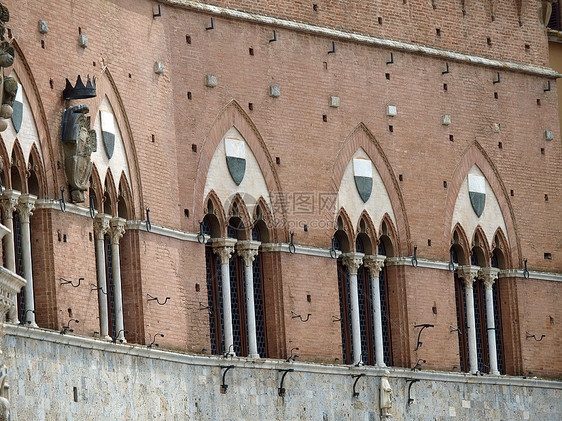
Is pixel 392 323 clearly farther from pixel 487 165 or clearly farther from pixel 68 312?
pixel 68 312

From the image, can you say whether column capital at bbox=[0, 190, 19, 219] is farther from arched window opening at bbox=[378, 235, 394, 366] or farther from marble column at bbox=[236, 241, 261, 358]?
arched window opening at bbox=[378, 235, 394, 366]

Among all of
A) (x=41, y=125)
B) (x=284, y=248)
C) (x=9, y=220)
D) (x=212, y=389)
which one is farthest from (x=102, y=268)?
(x=284, y=248)

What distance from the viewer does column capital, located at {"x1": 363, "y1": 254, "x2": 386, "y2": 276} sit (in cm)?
3198

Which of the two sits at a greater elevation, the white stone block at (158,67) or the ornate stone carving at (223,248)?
the white stone block at (158,67)

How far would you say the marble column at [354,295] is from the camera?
3147cm

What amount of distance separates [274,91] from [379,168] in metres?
2.38

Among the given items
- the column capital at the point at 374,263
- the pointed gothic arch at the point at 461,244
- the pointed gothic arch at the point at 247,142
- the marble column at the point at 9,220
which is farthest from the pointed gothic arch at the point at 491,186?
the marble column at the point at 9,220

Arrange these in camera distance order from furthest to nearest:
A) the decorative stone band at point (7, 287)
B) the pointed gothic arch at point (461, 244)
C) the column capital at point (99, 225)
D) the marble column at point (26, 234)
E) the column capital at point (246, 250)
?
the pointed gothic arch at point (461, 244) < the column capital at point (246, 250) < the column capital at point (99, 225) < the marble column at point (26, 234) < the decorative stone band at point (7, 287)

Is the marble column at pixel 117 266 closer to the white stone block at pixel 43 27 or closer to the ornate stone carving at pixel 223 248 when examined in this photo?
the ornate stone carving at pixel 223 248

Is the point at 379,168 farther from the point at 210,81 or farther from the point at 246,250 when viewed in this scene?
the point at 210,81

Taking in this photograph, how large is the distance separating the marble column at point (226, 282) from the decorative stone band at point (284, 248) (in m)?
0.34

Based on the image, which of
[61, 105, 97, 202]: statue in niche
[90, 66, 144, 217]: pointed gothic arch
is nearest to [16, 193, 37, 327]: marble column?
[61, 105, 97, 202]: statue in niche

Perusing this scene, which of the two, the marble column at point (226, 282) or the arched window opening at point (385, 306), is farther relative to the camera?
the arched window opening at point (385, 306)

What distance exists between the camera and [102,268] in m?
27.4
